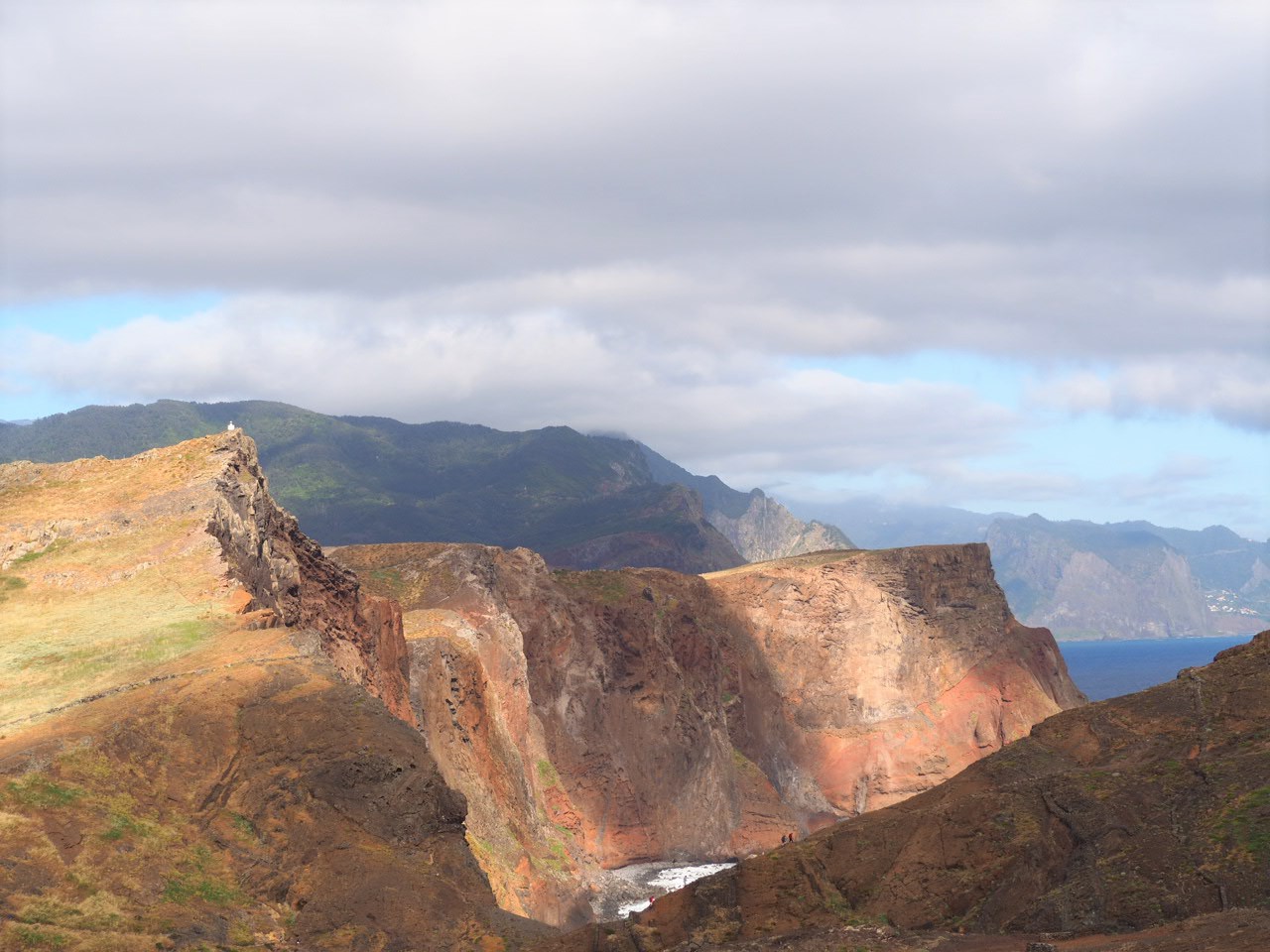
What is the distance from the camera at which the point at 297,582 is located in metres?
68.4

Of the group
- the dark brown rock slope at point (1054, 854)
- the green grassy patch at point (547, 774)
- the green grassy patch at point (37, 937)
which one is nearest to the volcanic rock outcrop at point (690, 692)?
the green grassy patch at point (547, 774)

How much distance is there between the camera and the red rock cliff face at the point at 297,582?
63.8 m

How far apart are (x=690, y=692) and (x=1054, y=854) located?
100028mm

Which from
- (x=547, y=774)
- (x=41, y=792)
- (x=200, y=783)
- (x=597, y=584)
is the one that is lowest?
(x=547, y=774)

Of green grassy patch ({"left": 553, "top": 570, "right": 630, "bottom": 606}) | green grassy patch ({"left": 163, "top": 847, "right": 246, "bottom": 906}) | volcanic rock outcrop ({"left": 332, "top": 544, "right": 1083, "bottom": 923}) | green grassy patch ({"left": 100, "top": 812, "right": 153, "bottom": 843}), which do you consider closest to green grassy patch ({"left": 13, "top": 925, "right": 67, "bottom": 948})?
green grassy patch ({"left": 163, "top": 847, "right": 246, "bottom": 906})

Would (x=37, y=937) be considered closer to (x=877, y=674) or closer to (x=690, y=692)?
(x=690, y=692)

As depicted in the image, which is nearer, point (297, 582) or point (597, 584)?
point (297, 582)

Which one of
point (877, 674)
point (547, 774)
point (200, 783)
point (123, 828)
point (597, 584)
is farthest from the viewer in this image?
point (877, 674)

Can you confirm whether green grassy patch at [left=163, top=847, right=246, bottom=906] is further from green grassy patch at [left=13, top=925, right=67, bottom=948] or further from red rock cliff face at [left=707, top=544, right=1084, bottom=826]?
red rock cliff face at [left=707, top=544, right=1084, bottom=826]

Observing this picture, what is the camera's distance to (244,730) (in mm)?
45688

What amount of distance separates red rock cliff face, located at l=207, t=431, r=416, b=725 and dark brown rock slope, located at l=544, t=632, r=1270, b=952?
88.3 feet

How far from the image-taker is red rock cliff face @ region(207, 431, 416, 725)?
63781mm

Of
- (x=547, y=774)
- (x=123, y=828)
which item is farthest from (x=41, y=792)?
(x=547, y=774)

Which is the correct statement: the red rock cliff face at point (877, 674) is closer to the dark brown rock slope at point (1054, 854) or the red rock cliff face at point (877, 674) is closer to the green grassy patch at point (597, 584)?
the green grassy patch at point (597, 584)
